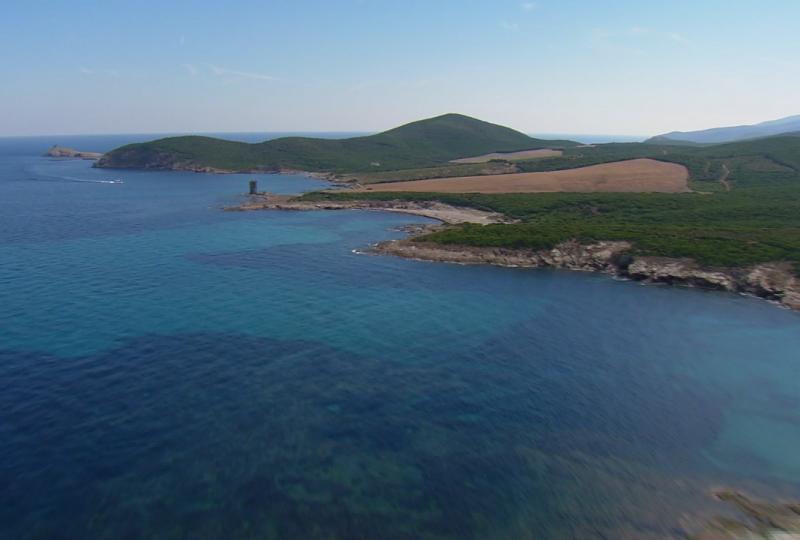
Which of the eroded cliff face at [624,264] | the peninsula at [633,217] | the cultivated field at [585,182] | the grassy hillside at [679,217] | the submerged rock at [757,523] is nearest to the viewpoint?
the submerged rock at [757,523]

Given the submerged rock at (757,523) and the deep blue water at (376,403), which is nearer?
the submerged rock at (757,523)

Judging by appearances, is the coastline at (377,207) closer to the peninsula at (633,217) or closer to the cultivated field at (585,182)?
the peninsula at (633,217)

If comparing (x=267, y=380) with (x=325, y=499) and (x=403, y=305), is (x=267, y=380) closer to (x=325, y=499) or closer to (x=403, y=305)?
(x=325, y=499)

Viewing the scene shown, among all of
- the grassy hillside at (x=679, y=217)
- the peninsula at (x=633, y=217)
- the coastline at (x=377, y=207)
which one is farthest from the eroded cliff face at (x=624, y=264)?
the coastline at (x=377, y=207)

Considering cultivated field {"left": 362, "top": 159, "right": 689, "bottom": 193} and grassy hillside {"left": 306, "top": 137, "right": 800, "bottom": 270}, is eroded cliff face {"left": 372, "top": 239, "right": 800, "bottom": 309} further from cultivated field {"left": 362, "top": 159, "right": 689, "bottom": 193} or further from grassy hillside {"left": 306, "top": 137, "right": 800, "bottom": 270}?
cultivated field {"left": 362, "top": 159, "right": 689, "bottom": 193}

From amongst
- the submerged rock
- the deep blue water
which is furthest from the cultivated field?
the submerged rock

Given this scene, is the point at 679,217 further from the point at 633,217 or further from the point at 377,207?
the point at 377,207
